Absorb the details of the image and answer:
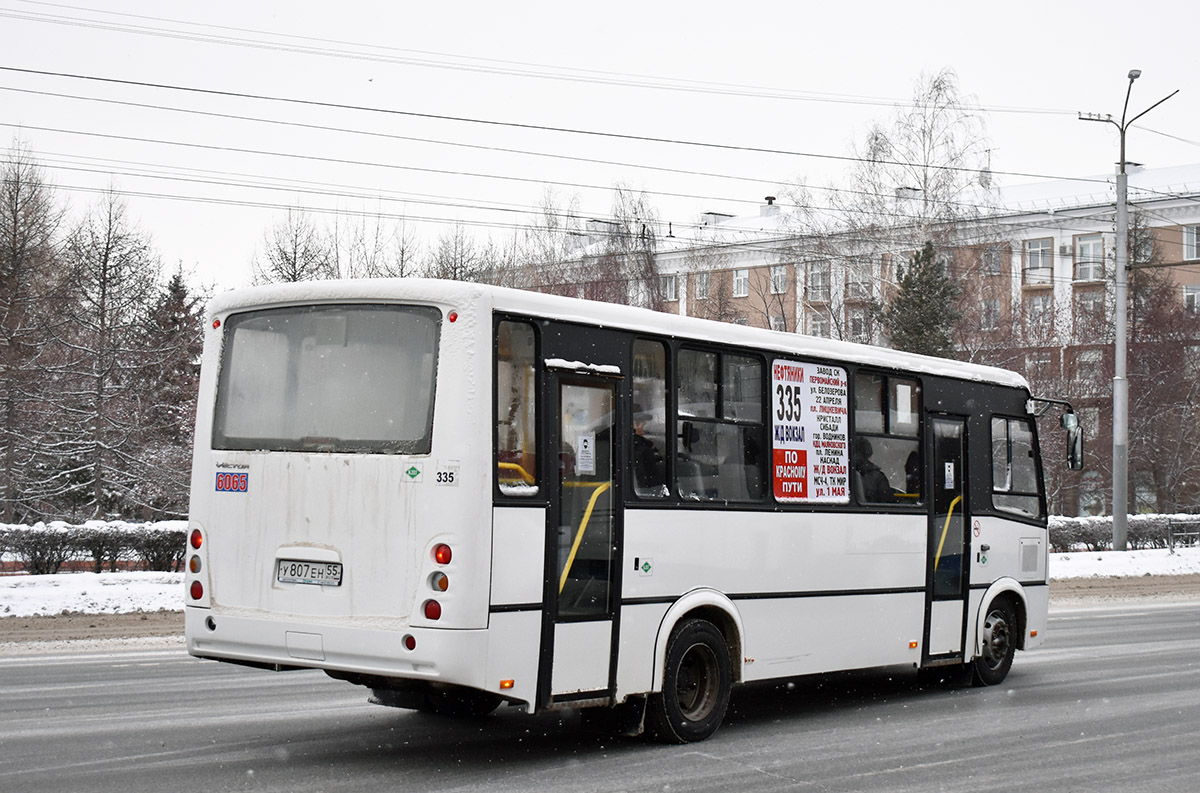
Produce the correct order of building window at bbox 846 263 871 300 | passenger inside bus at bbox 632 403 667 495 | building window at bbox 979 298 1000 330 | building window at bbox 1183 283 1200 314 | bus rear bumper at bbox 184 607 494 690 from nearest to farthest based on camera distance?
bus rear bumper at bbox 184 607 494 690 → passenger inside bus at bbox 632 403 667 495 → building window at bbox 846 263 871 300 → building window at bbox 979 298 1000 330 → building window at bbox 1183 283 1200 314

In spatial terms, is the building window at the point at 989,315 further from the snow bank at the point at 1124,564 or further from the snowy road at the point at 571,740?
the snowy road at the point at 571,740

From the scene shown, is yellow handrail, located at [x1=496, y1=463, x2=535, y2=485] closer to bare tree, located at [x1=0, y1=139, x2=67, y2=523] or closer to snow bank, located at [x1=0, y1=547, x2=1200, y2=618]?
snow bank, located at [x1=0, y1=547, x2=1200, y2=618]

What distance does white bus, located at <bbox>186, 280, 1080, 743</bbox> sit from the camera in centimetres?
805

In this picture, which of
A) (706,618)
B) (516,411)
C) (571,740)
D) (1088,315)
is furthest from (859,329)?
(516,411)

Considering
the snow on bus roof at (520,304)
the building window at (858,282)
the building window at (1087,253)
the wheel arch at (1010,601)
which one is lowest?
the wheel arch at (1010,601)

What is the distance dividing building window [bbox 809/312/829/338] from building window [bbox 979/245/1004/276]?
6.11m

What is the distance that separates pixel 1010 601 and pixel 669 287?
50194 millimetres

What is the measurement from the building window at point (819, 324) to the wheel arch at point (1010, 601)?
39.7 meters

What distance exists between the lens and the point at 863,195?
158 ft

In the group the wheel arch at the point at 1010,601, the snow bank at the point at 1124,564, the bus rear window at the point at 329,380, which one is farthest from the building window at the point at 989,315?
the bus rear window at the point at 329,380

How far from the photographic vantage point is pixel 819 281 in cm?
6191

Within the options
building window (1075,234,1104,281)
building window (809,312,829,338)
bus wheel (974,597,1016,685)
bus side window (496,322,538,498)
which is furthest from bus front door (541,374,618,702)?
building window (1075,234,1104,281)

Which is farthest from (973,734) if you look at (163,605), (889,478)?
(163,605)

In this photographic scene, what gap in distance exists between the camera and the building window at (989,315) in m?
50.4
